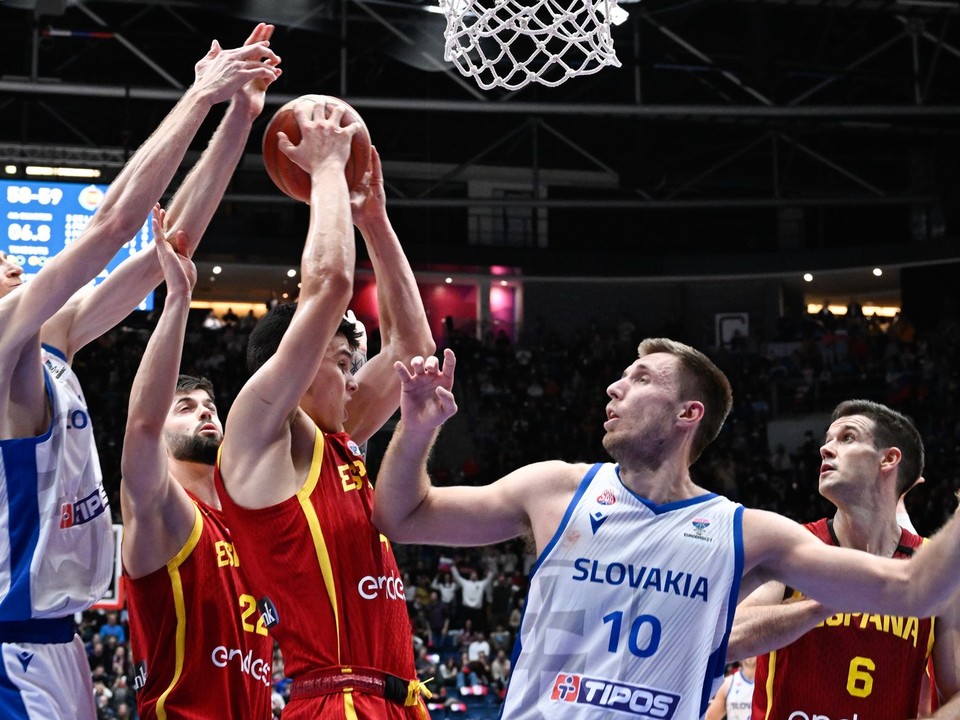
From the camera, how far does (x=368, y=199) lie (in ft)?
13.4

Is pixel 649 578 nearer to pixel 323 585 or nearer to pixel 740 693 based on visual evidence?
pixel 323 585

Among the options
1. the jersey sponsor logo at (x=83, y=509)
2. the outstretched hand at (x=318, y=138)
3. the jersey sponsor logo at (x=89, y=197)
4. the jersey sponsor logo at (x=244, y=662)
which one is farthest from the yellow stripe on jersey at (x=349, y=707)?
the jersey sponsor logo at (x=89, y=197)

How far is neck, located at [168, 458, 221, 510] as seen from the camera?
4.36 meters

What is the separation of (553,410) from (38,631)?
19.7 meters

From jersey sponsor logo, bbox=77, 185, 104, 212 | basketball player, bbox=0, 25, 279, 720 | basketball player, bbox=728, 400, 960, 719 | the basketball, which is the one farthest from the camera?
jersey sponsor logo, bbox=77, 185, 104, 212

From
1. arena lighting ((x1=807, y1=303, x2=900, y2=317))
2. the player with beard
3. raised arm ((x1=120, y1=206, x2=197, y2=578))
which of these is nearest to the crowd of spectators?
arena lighting ((x1=807, y1=303, x2=900, y2=317))

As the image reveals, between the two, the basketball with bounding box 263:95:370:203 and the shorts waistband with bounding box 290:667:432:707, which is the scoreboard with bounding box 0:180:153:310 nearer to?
the basketball with bounding box 263:95:370:203

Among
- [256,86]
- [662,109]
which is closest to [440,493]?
[256,86]

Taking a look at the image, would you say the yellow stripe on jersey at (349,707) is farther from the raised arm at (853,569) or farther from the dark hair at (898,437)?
the dark hair at (898,437)

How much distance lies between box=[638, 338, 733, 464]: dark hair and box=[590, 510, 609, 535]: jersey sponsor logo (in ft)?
1.24

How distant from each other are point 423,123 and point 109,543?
22.0m

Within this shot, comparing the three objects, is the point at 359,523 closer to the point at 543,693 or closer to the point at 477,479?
the point at 543,693

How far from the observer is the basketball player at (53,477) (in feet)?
11.0

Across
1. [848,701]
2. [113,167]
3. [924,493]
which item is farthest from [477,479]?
[848,701]
